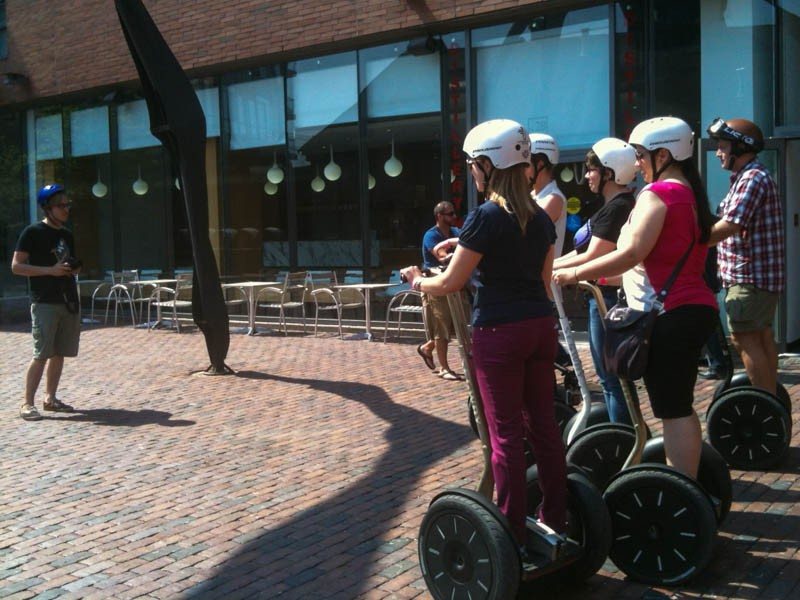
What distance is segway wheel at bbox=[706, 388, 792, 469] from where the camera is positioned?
5.11m

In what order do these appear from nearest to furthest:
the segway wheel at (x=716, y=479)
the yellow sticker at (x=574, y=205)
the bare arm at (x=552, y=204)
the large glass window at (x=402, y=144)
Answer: the segway wheel at (x=716, y=479) → the bare arm at (x=552, y=204) → the yellow sticker at (x=574, y=205) → the large glass window at (x=402, y=144)

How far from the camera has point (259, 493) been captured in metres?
5.19

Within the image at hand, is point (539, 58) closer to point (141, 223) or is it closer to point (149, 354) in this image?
point (149, 354)

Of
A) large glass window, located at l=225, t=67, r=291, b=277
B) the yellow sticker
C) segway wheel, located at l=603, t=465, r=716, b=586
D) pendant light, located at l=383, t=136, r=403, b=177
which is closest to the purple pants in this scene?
segway wheel, located at l=603, t=465, r=716, b=586

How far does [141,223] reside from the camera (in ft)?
56.7

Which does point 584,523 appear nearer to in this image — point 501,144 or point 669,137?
point 501,144

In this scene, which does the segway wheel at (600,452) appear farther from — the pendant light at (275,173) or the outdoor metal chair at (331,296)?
the pendant light at (275,173)

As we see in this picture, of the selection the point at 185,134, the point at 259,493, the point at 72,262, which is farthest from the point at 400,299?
the point at 259,493

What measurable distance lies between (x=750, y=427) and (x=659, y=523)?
1924mm

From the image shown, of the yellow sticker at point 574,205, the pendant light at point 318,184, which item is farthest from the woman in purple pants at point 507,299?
the pendant light at point 318,184

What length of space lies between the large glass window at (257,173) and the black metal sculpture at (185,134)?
5.05 meters

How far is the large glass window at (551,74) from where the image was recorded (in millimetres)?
11352

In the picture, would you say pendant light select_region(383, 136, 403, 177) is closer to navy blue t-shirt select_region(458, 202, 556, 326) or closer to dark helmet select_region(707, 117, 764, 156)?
dark helmet select_region(707, 117, 764, 156)

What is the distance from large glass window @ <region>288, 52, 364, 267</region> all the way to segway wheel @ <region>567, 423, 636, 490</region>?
31.8 ft
